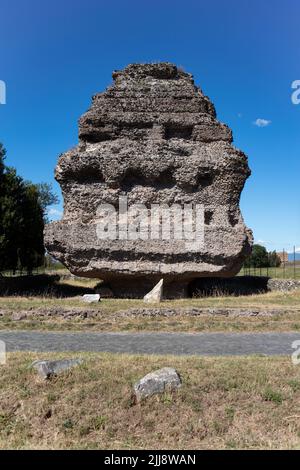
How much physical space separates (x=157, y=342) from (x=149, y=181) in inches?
466

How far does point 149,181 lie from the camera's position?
70.0ft

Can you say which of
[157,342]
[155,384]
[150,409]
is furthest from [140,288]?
[150,409]

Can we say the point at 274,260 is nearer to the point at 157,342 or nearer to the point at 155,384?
the point at 157,342

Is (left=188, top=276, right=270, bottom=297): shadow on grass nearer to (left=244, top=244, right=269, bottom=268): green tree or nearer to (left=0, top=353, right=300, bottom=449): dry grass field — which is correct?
(left=0, top=353, right=300, bottom=449): dry grass field

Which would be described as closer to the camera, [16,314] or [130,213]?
[16,314]

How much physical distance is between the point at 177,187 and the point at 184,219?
154 cm

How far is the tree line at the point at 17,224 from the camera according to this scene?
25.7 m

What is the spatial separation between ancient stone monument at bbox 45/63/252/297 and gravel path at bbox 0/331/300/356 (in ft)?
29.5

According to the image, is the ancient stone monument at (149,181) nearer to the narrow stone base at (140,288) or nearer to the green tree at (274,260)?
the narrow stone base at (140,288)

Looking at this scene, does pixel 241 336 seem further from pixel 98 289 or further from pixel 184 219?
pixel 98 289

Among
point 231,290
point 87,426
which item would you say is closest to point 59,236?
point 231,290

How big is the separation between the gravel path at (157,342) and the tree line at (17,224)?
1482 cm

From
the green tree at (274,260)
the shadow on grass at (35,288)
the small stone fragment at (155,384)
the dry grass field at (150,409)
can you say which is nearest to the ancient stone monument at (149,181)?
the shadow on grass at (35,288)
